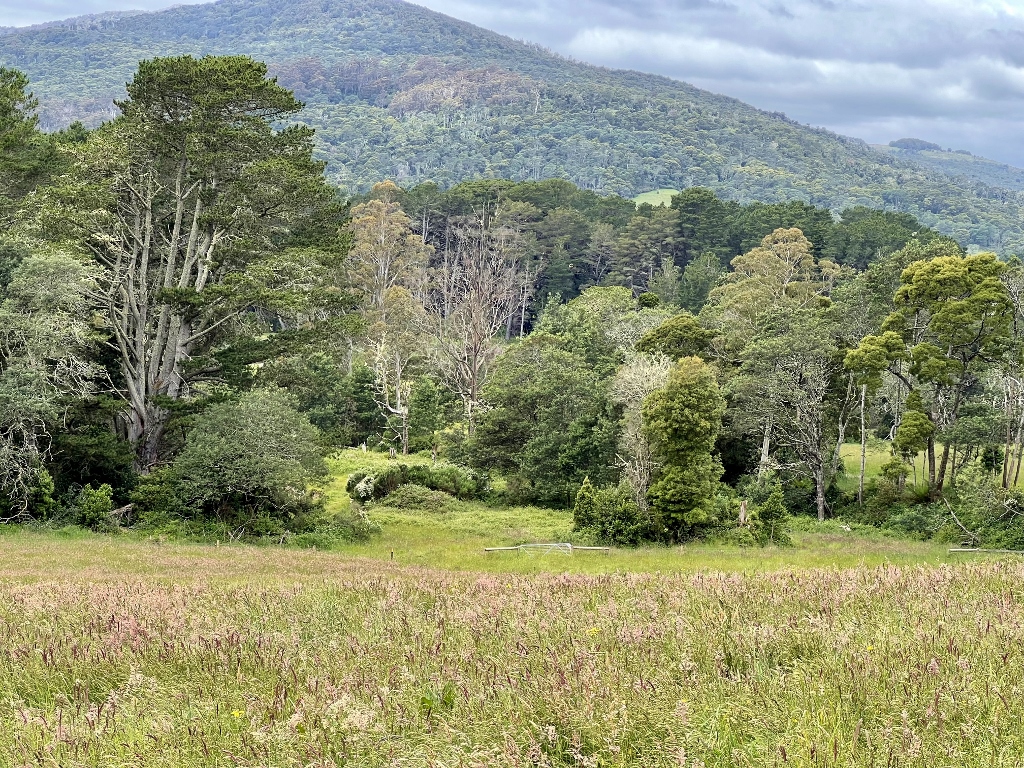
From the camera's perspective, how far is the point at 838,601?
4891 mm

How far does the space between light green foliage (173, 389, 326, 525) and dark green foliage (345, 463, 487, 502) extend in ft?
24.5

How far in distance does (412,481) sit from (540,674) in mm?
31212

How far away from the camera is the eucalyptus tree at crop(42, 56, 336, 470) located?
79.6 feet

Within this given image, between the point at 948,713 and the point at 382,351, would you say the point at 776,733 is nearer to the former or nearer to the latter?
the point at 948,713

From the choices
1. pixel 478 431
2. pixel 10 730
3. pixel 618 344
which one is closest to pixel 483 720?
pixel 10 730

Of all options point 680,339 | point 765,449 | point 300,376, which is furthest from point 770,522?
point 300,376

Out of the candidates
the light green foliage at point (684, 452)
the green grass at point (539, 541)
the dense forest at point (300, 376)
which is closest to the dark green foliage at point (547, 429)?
the dense forest at point (300, 376)

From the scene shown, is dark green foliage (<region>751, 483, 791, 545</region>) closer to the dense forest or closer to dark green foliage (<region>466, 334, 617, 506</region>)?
the dense forest

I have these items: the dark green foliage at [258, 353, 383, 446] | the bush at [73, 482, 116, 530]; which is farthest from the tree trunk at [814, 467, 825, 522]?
the bush at [73, 482, 116, 530]

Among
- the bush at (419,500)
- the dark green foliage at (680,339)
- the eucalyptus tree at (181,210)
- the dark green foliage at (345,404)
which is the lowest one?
the bush at (419,500)

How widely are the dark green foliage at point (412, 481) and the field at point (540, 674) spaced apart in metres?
27.1

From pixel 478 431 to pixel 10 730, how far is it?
114ft

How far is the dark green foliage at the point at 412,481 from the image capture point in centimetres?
3359

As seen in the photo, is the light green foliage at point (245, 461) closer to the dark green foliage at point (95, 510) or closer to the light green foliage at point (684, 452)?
the dark green foliage at point (95, 510)
